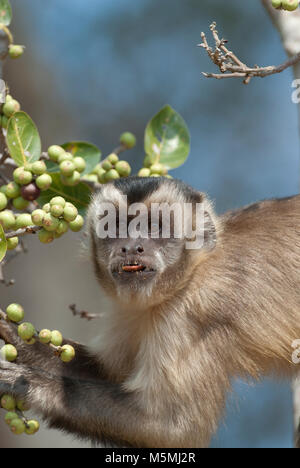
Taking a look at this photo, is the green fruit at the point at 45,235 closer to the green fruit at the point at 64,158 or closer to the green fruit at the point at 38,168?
the green fruit at the point at 38,168

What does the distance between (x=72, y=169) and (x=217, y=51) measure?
3.12 ft

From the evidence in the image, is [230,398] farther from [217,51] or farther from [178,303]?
[217,51]

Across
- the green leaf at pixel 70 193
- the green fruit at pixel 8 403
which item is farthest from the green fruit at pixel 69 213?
the green fruit at pixel 8 403

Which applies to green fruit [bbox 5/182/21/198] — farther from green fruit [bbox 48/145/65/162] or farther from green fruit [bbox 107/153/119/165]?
green fruit [bbox 107/153/119/165]

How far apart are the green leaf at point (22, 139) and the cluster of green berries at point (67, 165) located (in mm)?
96

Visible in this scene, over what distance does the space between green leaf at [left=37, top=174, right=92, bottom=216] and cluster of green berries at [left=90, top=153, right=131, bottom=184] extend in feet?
0.44

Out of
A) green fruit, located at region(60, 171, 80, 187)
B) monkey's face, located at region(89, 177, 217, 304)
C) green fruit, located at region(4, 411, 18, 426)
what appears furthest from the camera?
monkey's face, located at region(89, 177, 217, 304)

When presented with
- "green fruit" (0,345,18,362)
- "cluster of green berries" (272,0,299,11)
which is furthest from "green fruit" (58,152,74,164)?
"cluster of green berries" (272,0,299,11)

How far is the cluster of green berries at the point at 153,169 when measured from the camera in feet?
15.0

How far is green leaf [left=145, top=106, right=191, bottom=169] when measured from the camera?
15.3ft

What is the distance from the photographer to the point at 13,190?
12.3ft

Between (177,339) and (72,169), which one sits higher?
(72,169)
